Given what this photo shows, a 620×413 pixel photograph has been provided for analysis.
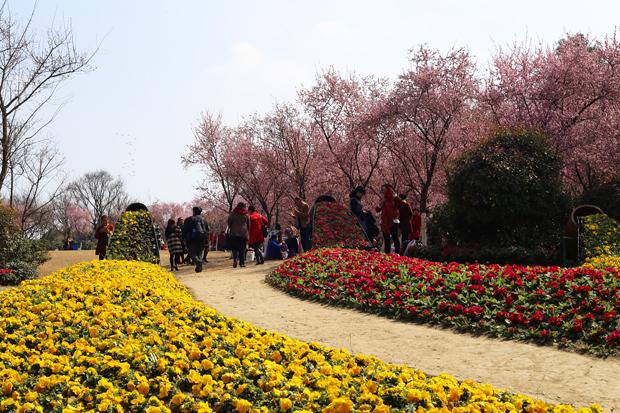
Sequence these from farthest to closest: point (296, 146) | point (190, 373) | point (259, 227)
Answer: point (296, 146) → point (259, 227) → point (190, 373)

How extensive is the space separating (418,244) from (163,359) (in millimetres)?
13123

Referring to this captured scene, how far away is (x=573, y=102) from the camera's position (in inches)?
861

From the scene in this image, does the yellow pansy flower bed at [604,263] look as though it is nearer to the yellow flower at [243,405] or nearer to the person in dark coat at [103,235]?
the yellow flower at [243,405]

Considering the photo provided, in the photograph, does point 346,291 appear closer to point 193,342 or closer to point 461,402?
point 193,342

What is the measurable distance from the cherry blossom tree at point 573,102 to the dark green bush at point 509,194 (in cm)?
377

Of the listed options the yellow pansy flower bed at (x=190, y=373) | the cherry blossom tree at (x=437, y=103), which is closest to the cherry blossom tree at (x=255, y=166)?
the cherry blossom tree at (x=437, y=103)

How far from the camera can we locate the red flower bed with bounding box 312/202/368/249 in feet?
60.3

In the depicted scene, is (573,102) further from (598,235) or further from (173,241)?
(173,241)

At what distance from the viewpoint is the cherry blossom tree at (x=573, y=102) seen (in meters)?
21.0

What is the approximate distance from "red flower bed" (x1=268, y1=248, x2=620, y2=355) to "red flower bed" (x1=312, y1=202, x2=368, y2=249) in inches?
222

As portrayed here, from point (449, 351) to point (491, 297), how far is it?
7.52 feet

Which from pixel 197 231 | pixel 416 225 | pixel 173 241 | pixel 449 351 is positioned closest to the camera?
pixel 449 351

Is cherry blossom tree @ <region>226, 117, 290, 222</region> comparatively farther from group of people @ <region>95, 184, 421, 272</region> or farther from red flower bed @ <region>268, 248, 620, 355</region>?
red flower bed @ <region>268, 248, 620, 355</region>

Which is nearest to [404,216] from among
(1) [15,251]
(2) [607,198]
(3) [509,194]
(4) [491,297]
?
(3) [509,194]
